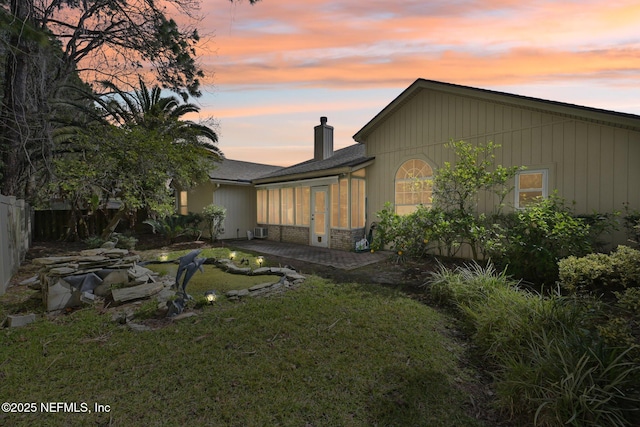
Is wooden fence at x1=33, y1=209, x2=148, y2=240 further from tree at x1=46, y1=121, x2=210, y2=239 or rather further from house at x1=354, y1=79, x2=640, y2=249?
house at x1=354, y1=79, x2=640, y2=249

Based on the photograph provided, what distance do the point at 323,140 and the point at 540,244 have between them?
437 inches

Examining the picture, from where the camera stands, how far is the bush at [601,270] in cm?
459

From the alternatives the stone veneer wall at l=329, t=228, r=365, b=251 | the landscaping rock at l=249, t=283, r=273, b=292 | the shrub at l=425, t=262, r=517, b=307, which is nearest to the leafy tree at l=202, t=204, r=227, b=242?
the stone veneer wall at l=329, t=228, r=365, b=251

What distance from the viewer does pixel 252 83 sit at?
7.09 metres

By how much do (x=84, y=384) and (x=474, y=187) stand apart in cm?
758

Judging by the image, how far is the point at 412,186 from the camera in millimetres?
9758

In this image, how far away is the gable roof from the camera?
6002 mm

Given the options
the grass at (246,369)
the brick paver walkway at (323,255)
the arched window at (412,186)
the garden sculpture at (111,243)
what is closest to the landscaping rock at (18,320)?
the grass at (246,369)

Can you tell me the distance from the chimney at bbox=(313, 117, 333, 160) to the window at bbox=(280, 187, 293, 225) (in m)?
3.10

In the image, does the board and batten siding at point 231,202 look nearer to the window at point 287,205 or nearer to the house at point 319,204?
the house at point 319,204

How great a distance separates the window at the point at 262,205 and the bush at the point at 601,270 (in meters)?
11.8

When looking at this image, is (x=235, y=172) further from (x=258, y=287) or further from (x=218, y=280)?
(x=258, y=287)

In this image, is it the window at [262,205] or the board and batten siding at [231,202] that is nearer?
the board and batten siding at [231,202]

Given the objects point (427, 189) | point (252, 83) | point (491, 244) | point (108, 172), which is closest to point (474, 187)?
point (491, 244)
